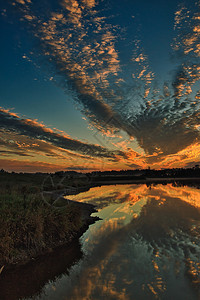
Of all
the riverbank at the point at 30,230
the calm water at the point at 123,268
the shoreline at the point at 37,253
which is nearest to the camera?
the calm water at the point at 123,268

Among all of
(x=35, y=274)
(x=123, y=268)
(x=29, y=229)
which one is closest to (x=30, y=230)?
(x=29, y=229)

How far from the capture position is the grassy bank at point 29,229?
11.5 m

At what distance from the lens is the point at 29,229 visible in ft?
42.0

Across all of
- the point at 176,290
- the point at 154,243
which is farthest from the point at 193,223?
the point at 176,290

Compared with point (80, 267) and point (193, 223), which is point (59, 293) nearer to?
point (80, 267)

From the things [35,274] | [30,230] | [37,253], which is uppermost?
[30,230]

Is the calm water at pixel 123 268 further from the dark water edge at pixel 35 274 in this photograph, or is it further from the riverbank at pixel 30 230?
the riverbank at pixel 30 230

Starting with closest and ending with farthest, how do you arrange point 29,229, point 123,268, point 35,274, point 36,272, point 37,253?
point 35,274 → point 36,272 → point 123,268 → point 37,253 → point 29,229

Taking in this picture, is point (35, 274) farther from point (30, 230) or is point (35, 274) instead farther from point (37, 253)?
point (30, 230)

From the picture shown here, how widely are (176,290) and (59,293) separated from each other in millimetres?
4879

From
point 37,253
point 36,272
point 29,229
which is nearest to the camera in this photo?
point 36,272

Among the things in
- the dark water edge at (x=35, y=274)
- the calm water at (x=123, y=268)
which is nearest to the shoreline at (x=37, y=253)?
the dark water edge at (x=35, y=274)

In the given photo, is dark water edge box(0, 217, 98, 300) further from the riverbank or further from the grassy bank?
the grassy bank

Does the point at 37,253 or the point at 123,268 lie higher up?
the point at 37,253
